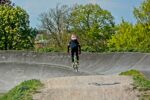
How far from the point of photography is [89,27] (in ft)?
284

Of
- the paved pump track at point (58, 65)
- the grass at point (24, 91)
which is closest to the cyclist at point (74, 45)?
the paved pump track at point (58, 65)

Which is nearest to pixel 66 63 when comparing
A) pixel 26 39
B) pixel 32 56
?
pixel 32 56

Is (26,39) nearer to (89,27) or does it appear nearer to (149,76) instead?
(89,27)

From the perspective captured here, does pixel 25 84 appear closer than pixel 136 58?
Yes

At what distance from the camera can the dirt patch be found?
17.1 meters

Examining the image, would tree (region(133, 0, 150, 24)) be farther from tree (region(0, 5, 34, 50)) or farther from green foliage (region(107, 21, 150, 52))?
tree (region(0, 5, 34, 50))

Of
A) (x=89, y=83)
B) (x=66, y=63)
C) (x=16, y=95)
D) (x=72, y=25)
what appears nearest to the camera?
(x=16, y=95)

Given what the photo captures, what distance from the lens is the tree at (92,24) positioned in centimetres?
8469

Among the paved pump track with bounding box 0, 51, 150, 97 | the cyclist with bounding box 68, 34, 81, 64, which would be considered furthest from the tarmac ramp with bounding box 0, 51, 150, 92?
the cyclist with bounding box 68, 34, 81, 64

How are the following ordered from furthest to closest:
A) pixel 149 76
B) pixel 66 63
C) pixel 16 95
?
pixel 66 63, pixel 149 76, pixel 16 95

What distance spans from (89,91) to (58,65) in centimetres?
1955

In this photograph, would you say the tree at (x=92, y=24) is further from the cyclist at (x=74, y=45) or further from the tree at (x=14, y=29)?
the cyclist at (x=74, y=45)

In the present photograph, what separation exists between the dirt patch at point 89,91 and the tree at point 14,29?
161ft

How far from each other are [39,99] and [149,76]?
11.1m
